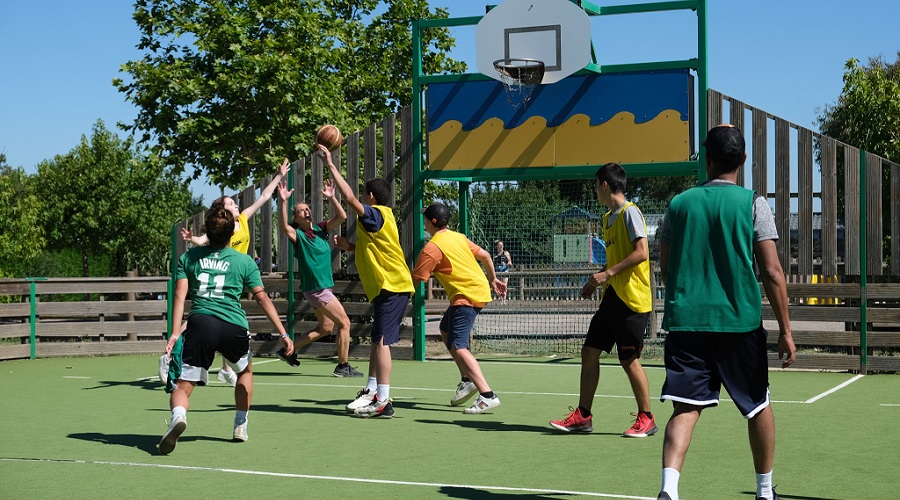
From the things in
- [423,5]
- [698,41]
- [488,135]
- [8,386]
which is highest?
[423,5]

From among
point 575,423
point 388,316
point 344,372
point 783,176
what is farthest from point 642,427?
point 783,176

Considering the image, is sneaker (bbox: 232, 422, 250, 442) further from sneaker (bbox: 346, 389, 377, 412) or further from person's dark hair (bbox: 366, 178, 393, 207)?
person's dark hair (bbox: 366, 178, 393, 207)

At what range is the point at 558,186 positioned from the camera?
52.0ft

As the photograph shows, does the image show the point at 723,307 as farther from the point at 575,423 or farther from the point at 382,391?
the point at 382,391

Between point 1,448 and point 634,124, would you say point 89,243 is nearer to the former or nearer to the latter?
point 634,124

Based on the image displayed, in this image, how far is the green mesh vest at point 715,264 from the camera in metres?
5.50

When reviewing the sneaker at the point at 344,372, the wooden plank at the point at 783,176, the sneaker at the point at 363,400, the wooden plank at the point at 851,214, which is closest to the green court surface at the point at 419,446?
the sneaker at the point at 363,400

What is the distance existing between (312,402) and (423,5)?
28835 millimetres

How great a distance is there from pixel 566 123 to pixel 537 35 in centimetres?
127

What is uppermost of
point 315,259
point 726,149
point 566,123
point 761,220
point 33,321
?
point 566,123

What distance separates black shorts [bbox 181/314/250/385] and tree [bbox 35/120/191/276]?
40.8 meters

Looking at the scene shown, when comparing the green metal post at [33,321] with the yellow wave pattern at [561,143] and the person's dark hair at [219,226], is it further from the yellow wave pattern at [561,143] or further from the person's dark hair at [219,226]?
the person's dark hair at [219,226]

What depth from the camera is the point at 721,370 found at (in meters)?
5.52

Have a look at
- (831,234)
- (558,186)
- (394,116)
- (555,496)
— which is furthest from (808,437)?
(394,116)
